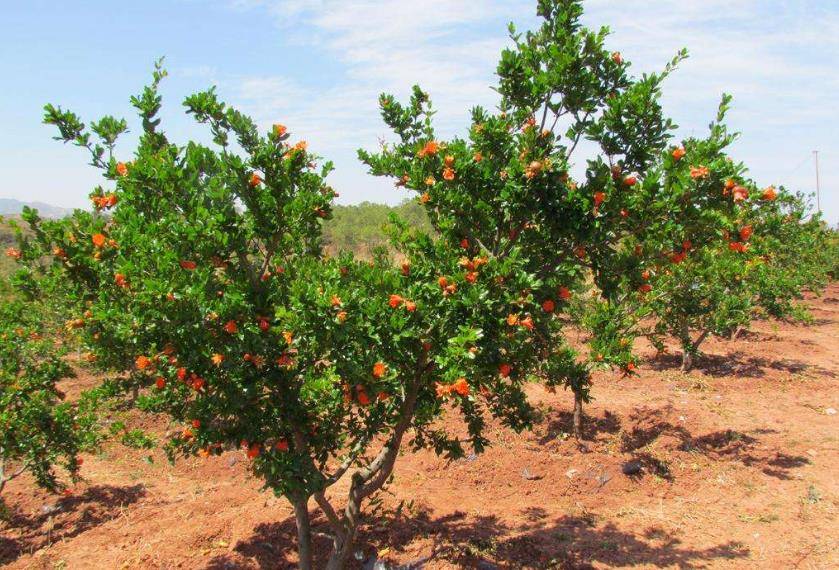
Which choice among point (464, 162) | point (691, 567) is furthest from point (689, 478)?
point (464, 162)

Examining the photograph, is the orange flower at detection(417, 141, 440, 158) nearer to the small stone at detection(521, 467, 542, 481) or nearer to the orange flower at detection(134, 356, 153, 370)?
the orange flower at detection(134, 356, 153, 370)

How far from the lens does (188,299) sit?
3203 millimetres

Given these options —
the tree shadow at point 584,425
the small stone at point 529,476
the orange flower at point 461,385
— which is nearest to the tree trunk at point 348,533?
the orange flower at point 461,385

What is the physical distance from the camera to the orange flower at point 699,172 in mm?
3600

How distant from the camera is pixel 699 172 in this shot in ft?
11.8

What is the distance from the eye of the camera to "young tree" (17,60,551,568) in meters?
3.28

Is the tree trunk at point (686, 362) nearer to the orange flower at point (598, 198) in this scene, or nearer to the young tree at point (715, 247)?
the young tree at point (715, 247)

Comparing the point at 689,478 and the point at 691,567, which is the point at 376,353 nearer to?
the point at 691,567

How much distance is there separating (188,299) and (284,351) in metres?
0.75

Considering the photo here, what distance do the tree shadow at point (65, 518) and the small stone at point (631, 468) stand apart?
23.3 ft

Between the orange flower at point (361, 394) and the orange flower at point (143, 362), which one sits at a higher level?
the orange flower at point (143, 362)

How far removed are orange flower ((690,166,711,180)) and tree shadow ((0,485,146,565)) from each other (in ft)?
26.5

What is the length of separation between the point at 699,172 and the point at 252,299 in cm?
313

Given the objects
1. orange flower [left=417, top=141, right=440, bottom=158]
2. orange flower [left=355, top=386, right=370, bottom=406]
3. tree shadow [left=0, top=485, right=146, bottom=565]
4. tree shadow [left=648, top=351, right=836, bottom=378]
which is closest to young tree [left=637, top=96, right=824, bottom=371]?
tree shadow [left=648, top=351, right=836, bottom=378]
